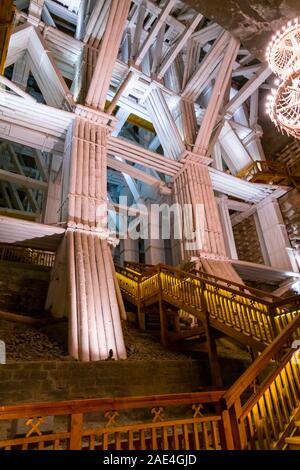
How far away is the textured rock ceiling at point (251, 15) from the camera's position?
3.73 m

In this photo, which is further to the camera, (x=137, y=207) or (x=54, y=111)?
(x=137, y=207)

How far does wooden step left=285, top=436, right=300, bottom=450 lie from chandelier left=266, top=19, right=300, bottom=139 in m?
5.58

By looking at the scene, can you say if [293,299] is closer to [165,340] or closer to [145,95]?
[165,340]

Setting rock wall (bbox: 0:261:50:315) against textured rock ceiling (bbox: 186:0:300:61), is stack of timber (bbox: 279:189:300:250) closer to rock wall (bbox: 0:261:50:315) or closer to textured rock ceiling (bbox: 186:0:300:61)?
rock wall (bbox: 0:261:50:315)

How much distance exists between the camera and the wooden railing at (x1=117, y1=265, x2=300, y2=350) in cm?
543

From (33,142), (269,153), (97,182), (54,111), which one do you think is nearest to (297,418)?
(97,182)

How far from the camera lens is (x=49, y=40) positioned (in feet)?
37.0

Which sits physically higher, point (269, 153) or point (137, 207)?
point (269, 153)

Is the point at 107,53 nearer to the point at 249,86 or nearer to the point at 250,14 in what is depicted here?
the point at 249,86

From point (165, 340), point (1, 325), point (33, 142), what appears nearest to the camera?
point (1, 325)

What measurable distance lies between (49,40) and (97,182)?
6.06 meters

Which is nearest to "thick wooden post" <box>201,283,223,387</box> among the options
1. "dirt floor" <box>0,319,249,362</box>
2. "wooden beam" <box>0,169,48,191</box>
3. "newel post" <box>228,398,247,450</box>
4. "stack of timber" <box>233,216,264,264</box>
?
"dirt floor" <box>0,319,249,362</box>

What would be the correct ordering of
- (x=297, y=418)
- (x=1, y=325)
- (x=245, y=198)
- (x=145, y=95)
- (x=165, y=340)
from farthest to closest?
(x=245, y=198) < (x=145, y=95) < (x=165, y=340) < (x=1, y=325) < (x=297, y=418)

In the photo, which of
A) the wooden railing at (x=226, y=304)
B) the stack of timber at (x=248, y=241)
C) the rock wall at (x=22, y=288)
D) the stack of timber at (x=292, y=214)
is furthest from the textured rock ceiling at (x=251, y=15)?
the stack of timber at (x=248, y=241)
